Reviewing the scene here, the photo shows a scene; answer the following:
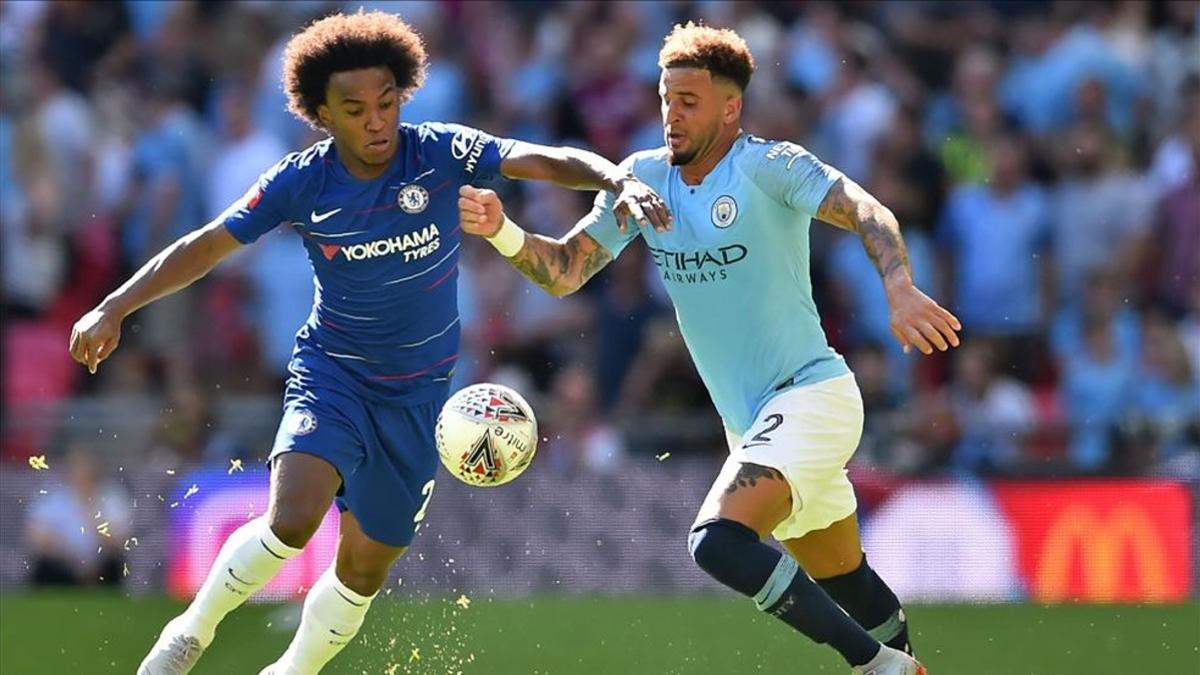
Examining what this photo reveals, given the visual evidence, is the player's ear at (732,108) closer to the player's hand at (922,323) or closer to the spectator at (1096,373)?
the player's hand at (922,323)

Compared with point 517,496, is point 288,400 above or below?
above

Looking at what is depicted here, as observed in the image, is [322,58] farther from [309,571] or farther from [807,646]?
[309,571]

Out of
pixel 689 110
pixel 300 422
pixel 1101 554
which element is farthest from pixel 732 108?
pixel 1101 554

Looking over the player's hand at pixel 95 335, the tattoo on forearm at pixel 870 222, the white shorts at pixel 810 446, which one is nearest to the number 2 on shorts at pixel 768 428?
the white shorts at pixel 810 446

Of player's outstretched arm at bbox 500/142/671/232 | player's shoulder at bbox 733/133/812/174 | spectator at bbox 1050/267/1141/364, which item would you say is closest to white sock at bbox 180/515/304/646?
player's outstretched arm at bbox 500/142/671/232

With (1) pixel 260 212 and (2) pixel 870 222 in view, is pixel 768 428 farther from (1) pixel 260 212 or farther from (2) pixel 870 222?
(1) pixel 260 212

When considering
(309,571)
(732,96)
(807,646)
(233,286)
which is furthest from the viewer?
(233,286)

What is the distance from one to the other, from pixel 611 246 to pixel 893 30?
738 centimetres

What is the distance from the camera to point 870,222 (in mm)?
6801

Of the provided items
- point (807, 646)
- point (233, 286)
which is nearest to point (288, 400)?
point (807, 646)

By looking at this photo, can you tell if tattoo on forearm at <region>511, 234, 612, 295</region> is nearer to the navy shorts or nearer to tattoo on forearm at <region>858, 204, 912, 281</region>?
the navy shorts

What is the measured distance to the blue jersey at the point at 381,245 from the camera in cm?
738

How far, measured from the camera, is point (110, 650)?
9.06 metres

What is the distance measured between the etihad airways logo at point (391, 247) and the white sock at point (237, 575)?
39.0 inches
